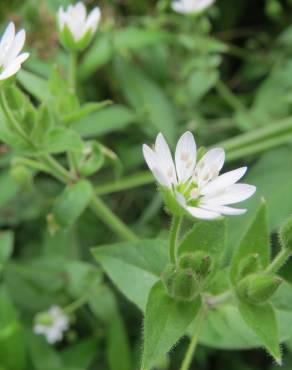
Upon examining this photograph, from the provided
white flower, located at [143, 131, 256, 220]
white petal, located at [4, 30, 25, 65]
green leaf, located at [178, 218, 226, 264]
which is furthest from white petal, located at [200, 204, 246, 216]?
white petal, located at [4, 30, 25, 65]

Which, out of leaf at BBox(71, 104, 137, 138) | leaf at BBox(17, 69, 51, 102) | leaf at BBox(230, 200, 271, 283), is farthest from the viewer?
leaf at BBox(71, 104, 137, 138)

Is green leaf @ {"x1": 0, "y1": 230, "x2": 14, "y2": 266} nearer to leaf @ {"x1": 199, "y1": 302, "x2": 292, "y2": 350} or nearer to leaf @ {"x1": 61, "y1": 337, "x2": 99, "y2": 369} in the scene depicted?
leaf @ {"x1": 61, "y1": 337, "x2": 99, "y2": 369}

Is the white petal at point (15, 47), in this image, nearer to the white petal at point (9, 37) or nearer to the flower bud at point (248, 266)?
the white petal at point (9, 37)

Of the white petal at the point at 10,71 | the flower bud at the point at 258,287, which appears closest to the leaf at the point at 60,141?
the white petal at the point at 10,71

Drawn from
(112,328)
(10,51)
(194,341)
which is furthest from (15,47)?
(112,328)

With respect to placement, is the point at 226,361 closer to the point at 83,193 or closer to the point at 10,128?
the point at 83,193

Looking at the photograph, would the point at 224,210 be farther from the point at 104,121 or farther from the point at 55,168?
the point at 104,121

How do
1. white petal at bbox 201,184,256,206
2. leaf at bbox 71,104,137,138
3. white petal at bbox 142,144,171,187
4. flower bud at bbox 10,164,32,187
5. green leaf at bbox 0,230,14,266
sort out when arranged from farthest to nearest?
1. leaf at bbox 71,104,137,138
2. green leaf at bbox 0,230,14,266
3. flower bud at bbox 10,164,32,187
4. white petal at bbox 201,184,256,206
5. white petal at bbox 142,144,171,187
